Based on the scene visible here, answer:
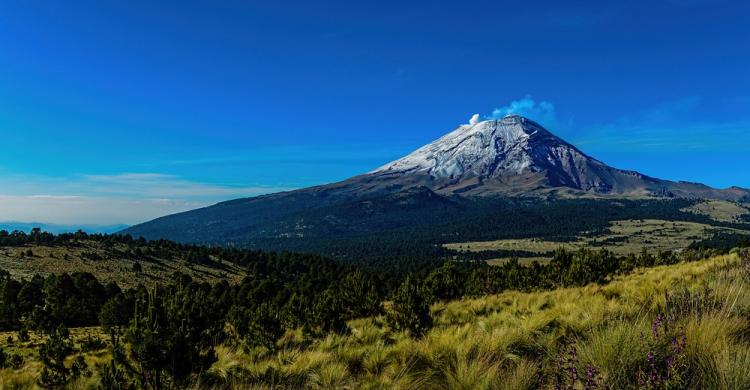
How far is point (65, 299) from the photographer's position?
266 ft

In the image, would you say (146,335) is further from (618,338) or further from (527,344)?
(618,338)

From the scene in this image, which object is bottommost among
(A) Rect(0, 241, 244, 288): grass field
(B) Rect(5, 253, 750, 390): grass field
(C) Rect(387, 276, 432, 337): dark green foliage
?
(A) Rect(0, 241, 244, 288): grass field

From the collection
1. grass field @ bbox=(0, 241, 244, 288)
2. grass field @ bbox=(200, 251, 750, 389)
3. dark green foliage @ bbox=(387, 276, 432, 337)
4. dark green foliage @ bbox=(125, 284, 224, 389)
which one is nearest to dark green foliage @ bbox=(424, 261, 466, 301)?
dark green foliage @ bbox=(387, 276, 432, 337)

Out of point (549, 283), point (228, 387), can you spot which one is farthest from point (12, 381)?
point (549, 283)

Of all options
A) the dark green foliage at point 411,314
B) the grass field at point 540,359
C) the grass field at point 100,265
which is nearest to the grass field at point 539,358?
the grass field at point 540,359

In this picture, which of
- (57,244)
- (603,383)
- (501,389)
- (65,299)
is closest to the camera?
(603,383)

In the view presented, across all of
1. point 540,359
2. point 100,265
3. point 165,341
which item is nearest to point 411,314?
point 540,359

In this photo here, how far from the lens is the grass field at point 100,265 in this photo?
115750mm

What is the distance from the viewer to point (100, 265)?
131250mm

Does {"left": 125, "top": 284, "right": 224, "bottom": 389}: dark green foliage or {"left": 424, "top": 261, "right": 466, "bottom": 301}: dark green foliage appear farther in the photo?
{"left": 424, "top": 261, "right": 466, "bottom": 301}: dark green foliage

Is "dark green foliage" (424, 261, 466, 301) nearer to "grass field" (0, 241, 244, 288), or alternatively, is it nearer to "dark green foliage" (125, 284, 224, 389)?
"dark green foliage" (125, 284, 224, 389)

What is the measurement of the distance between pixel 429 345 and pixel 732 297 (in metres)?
5.65

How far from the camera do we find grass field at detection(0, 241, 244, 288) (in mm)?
115750

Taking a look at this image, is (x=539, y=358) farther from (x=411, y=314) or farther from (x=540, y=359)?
(x=411, y=314)
